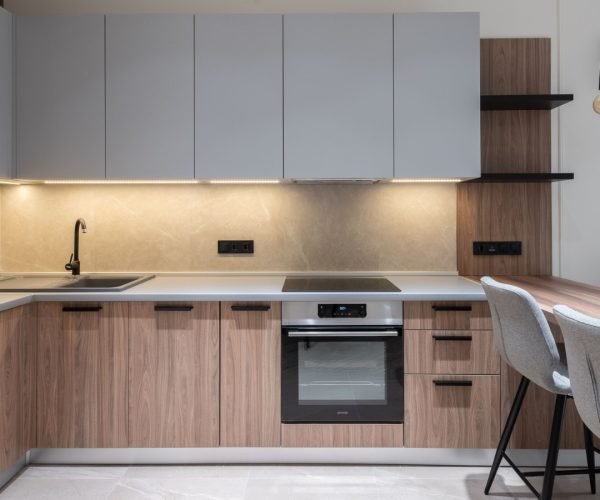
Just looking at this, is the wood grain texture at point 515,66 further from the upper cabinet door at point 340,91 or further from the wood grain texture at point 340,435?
the wood grain texture at point 340,435

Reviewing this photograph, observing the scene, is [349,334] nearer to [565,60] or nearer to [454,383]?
[454,383]

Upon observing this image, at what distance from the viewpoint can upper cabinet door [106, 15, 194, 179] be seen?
2.69 metres

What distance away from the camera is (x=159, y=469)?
2.53 metres

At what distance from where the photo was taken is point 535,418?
251cm

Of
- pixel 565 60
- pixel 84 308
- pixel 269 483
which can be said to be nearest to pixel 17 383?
pixel 84 308

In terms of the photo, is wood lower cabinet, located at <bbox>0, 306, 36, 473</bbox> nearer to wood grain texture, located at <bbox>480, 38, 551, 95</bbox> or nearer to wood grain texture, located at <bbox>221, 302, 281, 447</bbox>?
wood grain texture, located at <bbox>221, 302, 281, 447</bbox>

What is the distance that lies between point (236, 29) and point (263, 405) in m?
1.88

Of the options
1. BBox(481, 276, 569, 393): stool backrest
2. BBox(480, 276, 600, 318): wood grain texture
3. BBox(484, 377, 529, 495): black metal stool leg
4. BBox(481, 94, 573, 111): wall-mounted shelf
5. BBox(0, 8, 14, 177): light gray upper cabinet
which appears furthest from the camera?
BBox(481, 94, 573, 111): wall-mounted shelf

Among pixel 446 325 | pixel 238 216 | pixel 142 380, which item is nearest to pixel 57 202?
pixel 238 216

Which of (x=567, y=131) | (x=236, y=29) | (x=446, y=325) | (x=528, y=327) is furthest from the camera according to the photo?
(x=567, y=131)

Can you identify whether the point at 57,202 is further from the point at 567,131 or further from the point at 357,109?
the point at 567,131

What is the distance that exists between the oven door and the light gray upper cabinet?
1659mm

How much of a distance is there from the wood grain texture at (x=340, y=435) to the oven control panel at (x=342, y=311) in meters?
0.53

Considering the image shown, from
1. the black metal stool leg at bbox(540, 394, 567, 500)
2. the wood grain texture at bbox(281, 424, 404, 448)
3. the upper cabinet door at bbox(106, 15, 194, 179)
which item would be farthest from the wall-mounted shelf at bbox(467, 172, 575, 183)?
the upper cabinet door at bbox(106, 15, 194, 179)
